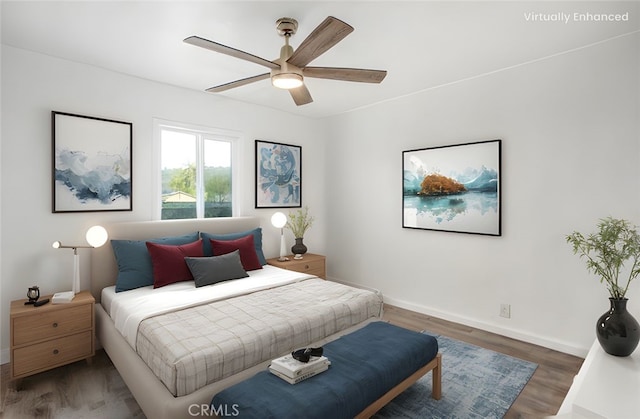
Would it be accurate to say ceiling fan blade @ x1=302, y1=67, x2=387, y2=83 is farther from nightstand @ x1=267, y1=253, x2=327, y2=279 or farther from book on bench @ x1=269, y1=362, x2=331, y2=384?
nightstand @ x1=267, y1=253, x2=327, y2=279

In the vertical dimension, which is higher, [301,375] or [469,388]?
[301,375]

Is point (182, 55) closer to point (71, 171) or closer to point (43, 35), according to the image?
point (43, 35)

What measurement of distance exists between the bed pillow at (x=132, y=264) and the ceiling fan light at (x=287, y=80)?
2021mm

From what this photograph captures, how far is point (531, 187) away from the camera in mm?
3086

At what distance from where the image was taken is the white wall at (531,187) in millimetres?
2670

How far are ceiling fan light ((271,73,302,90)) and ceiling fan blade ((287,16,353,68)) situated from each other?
0.08m

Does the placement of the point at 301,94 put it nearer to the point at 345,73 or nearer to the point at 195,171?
the point at 345,73

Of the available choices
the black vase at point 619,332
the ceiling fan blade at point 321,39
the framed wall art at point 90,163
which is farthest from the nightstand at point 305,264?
the black vase at point 619,332

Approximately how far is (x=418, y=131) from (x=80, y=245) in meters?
3.84

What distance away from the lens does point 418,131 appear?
157 inches

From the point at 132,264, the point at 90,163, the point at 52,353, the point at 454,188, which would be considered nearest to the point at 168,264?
the point at 132,264

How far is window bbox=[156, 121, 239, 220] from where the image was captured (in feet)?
12.2

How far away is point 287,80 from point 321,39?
0.49m

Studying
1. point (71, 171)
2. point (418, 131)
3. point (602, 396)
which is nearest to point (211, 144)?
point (71, 171)
